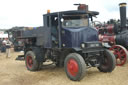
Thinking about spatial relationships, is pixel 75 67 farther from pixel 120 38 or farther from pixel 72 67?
pixel 120 38

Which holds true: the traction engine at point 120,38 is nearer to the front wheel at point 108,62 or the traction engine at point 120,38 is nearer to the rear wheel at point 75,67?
the front wheel at point 108,62

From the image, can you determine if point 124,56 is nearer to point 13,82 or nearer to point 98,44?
point 98,44

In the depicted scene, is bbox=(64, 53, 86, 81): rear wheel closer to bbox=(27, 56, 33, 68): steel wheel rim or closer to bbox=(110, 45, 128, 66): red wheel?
bbox=(27, 56, 33, 68): steel wheel rim

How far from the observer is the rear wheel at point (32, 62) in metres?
7.14

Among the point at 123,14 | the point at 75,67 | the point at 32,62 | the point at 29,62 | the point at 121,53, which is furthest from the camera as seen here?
the point at 123,14

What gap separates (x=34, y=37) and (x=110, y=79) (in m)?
3.55

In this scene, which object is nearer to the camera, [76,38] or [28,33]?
[76,38]

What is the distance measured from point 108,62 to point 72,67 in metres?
1.50

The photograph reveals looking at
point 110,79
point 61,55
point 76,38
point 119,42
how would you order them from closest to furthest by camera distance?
1. point 110,79
2. point 76,38
3. point 61,55
4. point 119,42

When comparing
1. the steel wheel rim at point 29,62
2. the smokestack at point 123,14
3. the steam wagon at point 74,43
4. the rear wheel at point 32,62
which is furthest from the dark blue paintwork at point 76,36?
the smokestack at point 123,14

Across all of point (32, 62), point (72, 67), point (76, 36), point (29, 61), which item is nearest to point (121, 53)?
point (76, 36)

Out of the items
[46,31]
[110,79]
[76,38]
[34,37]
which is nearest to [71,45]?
[76,38]

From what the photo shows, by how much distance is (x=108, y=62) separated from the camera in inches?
244

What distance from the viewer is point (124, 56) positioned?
7.60 metres
